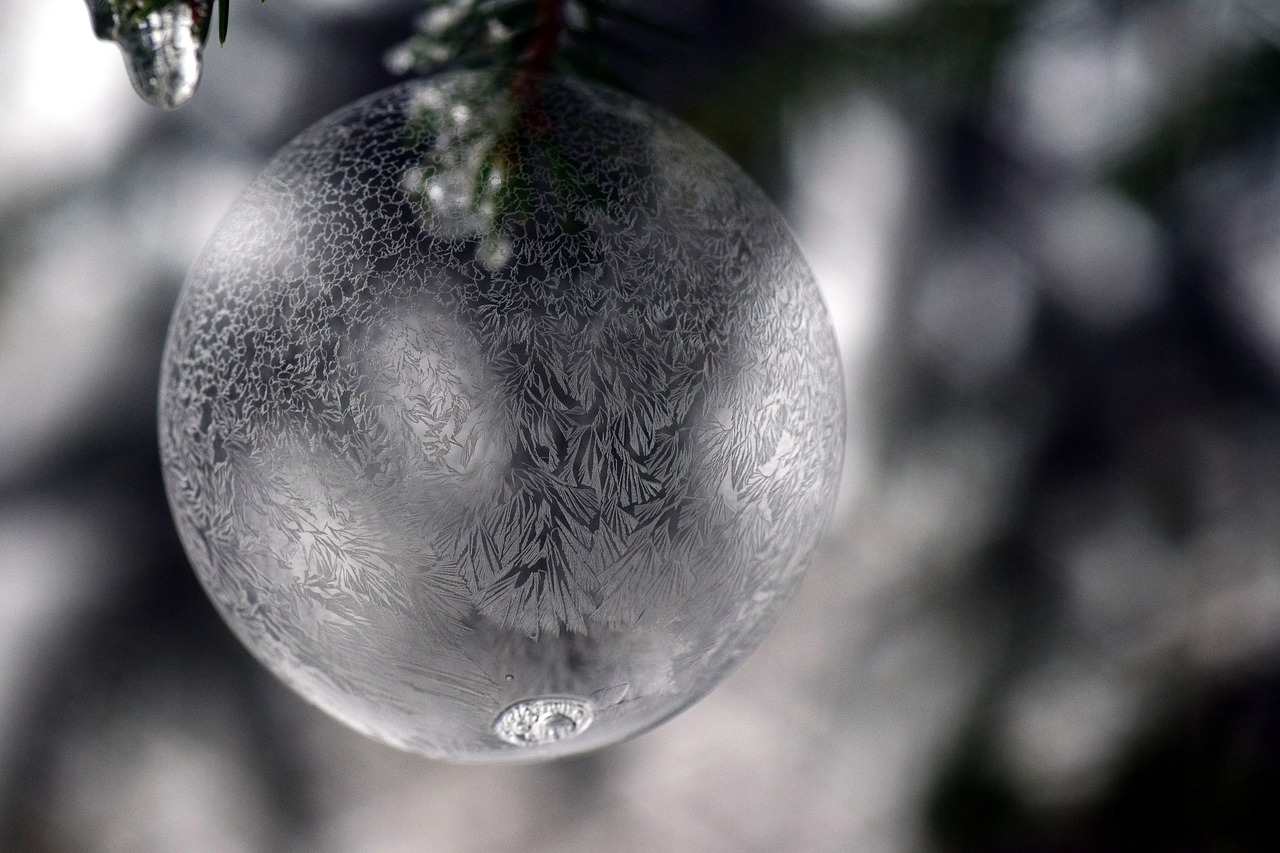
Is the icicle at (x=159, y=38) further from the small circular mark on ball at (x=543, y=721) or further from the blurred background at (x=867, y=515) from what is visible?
the blurred background at (x=867, y=515)

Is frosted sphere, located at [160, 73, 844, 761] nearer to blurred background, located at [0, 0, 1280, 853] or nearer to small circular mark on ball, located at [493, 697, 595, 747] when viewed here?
small circular mark on ball, located at [493, 697, 595, 747]

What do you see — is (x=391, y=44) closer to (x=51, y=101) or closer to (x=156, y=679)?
(x=51, y=101)

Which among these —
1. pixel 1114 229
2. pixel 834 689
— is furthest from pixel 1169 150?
pixel 834 689

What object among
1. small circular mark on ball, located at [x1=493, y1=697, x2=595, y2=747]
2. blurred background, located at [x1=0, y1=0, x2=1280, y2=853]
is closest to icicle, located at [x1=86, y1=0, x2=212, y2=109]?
small circular mark on ball, located at [x1=493, y1=697, x2=595, y2=747]

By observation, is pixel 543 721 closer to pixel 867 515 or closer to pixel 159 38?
pixel 159 38

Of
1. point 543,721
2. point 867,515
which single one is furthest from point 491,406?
point 867,515

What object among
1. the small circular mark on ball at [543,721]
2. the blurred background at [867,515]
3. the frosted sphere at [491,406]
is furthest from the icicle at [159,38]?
the blurred background at [867,515]
